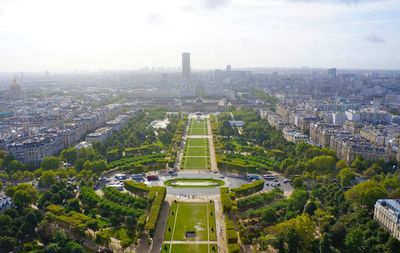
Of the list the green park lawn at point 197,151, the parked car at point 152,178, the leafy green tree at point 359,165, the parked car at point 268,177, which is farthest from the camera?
the green park lawn at point 197,151

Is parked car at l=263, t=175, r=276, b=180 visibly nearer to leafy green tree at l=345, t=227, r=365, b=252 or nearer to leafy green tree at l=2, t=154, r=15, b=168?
leafy green tree at l=345, t=227, r=365, b=252

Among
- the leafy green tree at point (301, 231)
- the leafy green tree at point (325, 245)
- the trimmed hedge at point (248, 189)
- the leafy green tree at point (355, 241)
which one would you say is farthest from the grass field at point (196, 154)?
the leafy green tree at point (355, 241)

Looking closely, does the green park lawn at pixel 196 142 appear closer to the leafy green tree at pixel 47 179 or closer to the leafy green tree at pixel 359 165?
the leafy green tree at pixel 359 165

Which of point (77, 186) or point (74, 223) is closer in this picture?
point (74, 223)

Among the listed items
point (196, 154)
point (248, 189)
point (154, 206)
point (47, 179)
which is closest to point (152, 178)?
point (154, 206)

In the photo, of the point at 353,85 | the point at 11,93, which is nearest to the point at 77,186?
the point at 11,93

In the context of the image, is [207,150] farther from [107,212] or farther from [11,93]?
[11,93]

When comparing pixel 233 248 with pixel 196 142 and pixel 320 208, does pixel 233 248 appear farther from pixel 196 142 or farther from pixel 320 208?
pixel 196 142
